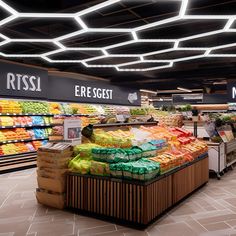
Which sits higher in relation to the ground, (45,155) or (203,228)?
(45,155)

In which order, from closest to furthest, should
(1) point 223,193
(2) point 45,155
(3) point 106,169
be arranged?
(3) point 106,169, (2) point 45,155, (1) point 223,193

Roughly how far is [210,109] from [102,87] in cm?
1290

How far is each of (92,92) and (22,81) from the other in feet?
12.7

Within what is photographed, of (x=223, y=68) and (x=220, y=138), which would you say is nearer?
(x=220, y=138)

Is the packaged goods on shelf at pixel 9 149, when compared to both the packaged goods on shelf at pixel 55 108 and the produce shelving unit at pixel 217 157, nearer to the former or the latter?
the packaged goods on shelf at pixel 55 108

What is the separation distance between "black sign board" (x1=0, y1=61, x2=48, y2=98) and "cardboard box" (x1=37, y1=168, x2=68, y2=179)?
168 inches

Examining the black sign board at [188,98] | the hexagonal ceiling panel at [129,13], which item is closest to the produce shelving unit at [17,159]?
the hexagonal ceiling panel at [129,13]

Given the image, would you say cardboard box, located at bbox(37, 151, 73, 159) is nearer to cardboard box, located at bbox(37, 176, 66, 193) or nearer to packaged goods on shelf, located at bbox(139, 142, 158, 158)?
cardboard box, located at bbox(37, 176, 66, 193)

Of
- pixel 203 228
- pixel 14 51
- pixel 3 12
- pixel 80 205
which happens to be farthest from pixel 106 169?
pixel 14 51

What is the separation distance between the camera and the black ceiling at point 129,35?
18.5 feet

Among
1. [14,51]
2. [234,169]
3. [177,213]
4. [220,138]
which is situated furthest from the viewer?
[14,51]

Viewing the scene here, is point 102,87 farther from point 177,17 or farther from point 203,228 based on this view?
point 203,228

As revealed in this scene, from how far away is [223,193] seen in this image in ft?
17.1

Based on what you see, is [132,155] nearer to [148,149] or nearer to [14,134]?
[148,149]
